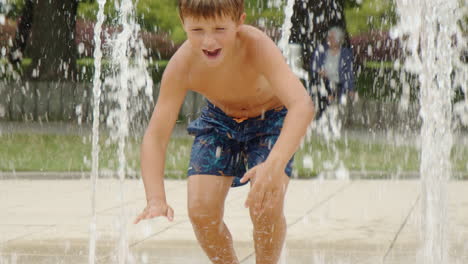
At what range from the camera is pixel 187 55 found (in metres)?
3.69

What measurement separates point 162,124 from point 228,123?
1.39ft

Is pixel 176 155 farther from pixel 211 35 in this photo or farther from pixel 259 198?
pixel 259 198

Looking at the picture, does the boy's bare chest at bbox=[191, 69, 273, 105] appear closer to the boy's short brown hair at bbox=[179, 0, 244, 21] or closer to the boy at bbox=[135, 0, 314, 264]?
the boy at bbox=[135, 0, 314, 264]

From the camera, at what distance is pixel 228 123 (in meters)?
3.98

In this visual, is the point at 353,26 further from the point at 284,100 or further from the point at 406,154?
the point at 284,100

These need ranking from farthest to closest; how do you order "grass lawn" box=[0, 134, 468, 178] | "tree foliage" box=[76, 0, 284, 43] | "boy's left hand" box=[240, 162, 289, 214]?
1. "tree foliage" box=[76, 0, 284, 43]
2. "grass lawn" box=[0, 134, 468, 178]
3. "boy's left hand" box=[240, 162, 289, 214]

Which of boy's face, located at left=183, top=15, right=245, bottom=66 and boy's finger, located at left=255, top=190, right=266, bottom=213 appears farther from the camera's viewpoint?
boy's face, located at left=183, top=15, right=245, bottom=66

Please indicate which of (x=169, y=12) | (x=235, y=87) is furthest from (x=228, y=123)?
(x=169, y=12)

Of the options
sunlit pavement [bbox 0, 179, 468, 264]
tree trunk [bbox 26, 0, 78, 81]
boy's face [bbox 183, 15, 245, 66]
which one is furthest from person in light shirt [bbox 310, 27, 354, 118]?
boy's face [bbox 183, 15, 245, 66]

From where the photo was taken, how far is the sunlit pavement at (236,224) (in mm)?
5125

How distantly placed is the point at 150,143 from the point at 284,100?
1.87 ft

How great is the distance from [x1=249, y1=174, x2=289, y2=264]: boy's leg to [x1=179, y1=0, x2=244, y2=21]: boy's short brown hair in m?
0.78

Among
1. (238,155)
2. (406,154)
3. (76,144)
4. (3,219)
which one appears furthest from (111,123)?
(238,155)

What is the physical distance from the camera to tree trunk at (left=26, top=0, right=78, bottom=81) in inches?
734
